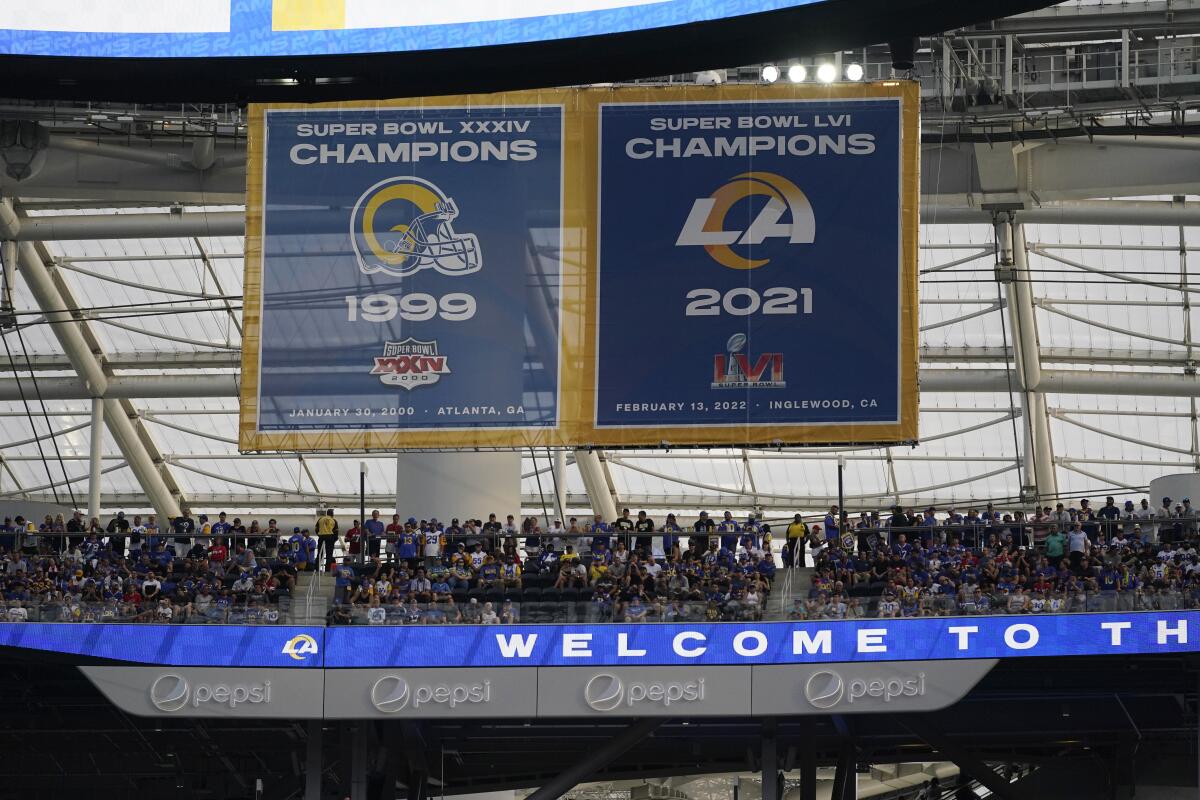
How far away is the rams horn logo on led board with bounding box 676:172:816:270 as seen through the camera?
30.3 m

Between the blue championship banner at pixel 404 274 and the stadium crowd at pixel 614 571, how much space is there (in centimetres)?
195

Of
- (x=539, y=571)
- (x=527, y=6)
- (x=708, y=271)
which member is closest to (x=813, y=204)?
(x=708, y=271)

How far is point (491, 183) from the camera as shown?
30922 mm

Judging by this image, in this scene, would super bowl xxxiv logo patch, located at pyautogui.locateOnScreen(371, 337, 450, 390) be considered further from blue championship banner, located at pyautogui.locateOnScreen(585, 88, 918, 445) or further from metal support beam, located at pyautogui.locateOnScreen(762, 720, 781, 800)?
metal support beam, located at pyautogui.locateOnScreen(762, 720, 781, 800)

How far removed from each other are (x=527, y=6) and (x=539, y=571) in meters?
12.5

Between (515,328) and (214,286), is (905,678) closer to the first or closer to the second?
(515,328)

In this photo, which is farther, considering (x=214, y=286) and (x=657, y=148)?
(x=214, y=286)

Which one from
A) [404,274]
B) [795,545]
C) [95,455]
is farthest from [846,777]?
[95,455]

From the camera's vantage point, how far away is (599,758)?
2950 cm

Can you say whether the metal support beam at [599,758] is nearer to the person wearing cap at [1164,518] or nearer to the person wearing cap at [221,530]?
the person wearing cap at [221,530]

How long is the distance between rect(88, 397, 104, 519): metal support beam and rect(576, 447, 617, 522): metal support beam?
1132 cm

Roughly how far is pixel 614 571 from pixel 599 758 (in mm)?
2877

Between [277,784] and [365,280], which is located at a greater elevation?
[365,280]

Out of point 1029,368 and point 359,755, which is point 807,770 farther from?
point 1029,368
